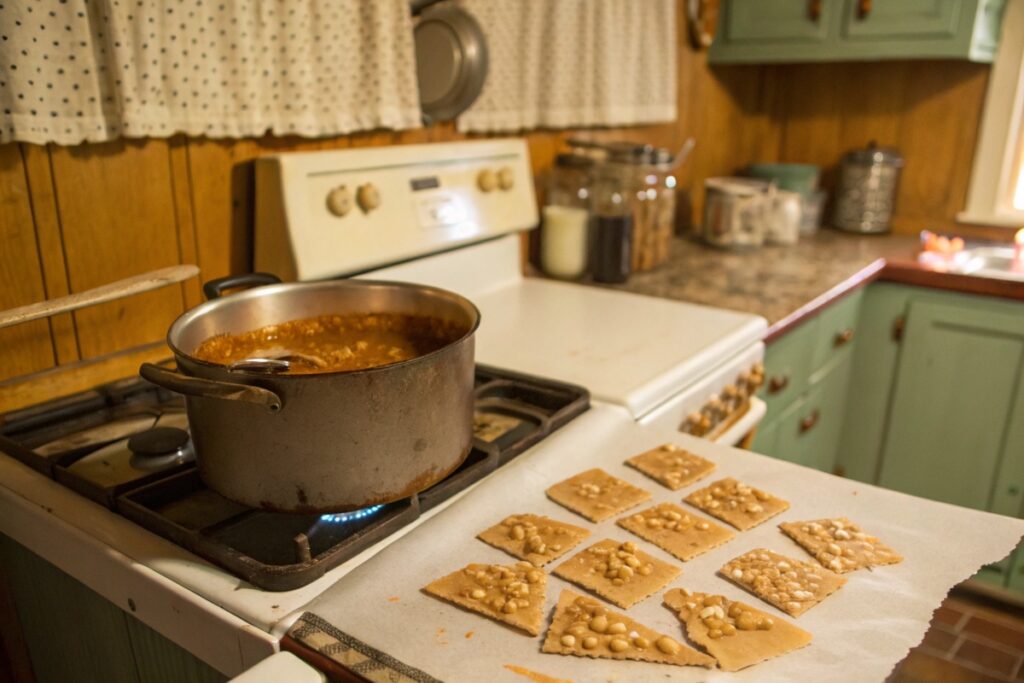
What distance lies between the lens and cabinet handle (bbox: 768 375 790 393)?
1620 millimetres

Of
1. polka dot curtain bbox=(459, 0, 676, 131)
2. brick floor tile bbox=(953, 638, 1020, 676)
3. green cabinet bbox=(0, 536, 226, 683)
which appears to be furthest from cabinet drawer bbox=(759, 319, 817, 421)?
green cabinet bbox=(0, 536, 226, 683)

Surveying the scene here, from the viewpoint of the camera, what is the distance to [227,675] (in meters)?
0.68

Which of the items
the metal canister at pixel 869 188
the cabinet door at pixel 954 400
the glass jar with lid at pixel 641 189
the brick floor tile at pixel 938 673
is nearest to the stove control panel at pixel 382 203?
the glass jar with lid at pixel 641 189

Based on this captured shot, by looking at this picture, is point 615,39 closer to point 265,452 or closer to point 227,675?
point 265,452

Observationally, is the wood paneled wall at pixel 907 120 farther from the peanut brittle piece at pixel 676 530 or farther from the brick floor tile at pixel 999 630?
the peanut brittle piece at pixel 676 530

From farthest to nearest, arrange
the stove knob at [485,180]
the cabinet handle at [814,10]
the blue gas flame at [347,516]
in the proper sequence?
the cabinet handle at [814,10] < the stove knob at [485,180] < the blue gas flame at [347,516]

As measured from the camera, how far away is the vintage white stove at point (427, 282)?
2.29 feet

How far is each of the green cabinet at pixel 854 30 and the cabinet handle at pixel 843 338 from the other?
82cm

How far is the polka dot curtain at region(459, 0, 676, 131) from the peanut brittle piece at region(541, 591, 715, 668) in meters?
1.17

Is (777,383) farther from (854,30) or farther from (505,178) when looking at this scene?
(854,30)

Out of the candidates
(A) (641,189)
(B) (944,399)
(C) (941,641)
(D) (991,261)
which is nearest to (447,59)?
(A) (641,189)

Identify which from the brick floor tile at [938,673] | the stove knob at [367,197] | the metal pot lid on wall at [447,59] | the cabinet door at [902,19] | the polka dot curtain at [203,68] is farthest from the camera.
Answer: the cabinet door at [902,19]

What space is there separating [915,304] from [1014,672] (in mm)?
935

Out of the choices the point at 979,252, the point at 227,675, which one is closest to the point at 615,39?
the point at 979,252
